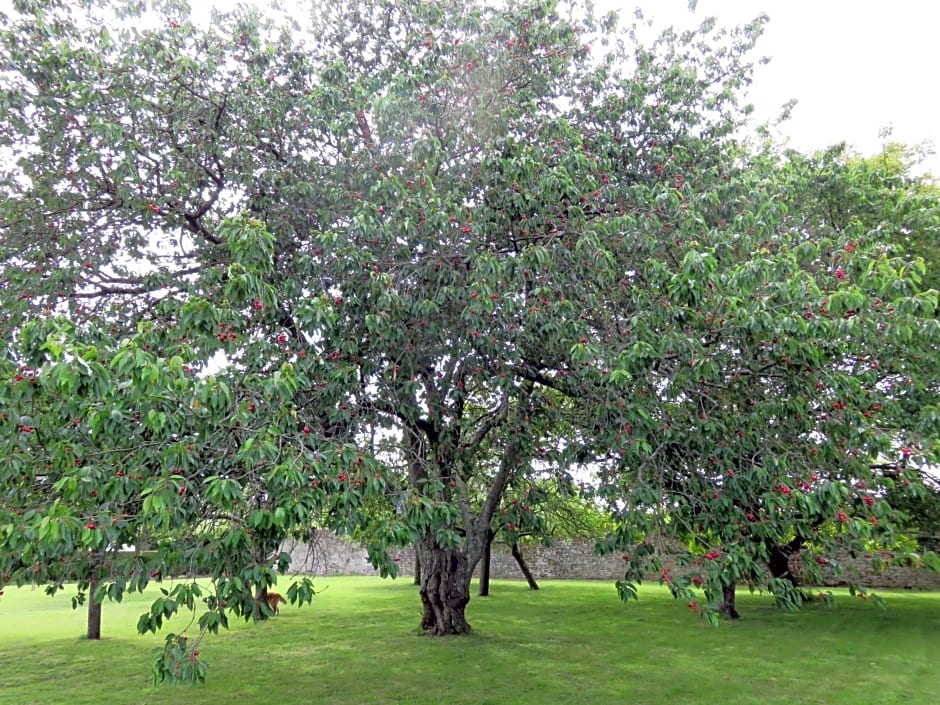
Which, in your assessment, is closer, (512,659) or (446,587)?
(512,659)

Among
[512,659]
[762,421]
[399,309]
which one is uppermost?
[399,309]

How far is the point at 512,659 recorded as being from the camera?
34.5 feet

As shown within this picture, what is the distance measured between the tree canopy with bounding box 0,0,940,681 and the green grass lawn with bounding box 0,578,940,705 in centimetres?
138

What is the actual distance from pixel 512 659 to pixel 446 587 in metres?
1.97

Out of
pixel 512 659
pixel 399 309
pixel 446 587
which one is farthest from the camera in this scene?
pixel 446 587

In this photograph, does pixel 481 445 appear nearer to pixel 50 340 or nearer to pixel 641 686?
pixel 641 686

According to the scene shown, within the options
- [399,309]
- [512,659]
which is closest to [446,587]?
[512,659]

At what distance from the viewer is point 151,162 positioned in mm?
7434

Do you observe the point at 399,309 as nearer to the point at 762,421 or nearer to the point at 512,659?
the point at 762,421

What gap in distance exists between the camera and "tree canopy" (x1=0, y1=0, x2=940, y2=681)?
14.6 feet

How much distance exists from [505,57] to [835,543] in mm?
6111

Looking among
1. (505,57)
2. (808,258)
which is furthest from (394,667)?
(505,57)

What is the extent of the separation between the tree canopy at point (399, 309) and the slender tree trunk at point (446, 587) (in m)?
3.38

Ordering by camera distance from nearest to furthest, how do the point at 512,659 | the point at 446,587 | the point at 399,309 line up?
the point at 399,309
the point at 512,659
the point at 446,587
